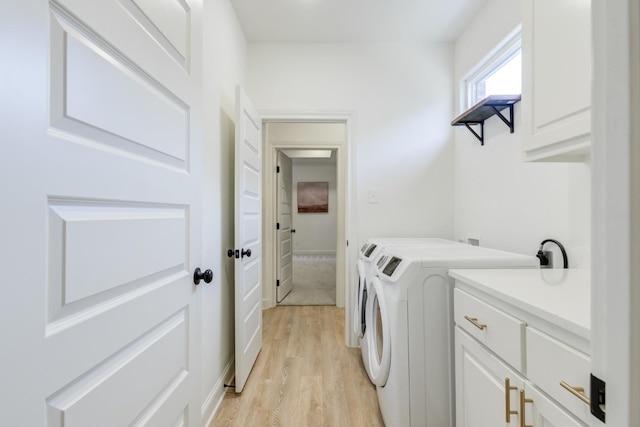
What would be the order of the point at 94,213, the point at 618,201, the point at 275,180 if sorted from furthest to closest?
the point at 275,180 < the point at 94,213 < the point at 618,201

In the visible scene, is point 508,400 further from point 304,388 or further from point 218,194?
point 218,194

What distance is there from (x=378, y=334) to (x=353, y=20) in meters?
2.22

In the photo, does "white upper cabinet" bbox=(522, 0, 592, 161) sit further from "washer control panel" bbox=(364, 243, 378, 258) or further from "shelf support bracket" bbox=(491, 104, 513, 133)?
"washer control panel" bbox=(364, 243, 378, 258)

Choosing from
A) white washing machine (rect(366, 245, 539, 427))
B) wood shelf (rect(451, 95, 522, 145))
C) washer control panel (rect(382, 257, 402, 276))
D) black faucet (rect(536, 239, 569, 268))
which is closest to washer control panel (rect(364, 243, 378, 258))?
washer control panel (rect(382, 257, 402, 276))

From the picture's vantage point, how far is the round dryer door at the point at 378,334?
1.43 meters

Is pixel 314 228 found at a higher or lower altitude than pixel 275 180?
lower

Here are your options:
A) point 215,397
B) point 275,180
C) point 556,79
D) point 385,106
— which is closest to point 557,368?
point 556,79

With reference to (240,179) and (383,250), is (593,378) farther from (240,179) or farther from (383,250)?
(240,179)

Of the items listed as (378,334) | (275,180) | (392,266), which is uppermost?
(275,180)

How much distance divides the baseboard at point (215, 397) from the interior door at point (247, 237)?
0.10 metres

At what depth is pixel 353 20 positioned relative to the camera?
227cm

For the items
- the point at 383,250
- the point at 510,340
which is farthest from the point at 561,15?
the point at 383,250

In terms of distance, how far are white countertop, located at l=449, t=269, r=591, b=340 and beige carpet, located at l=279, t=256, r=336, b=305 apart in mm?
2671

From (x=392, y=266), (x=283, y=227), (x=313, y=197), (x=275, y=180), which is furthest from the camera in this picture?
(x=313, y=197)
